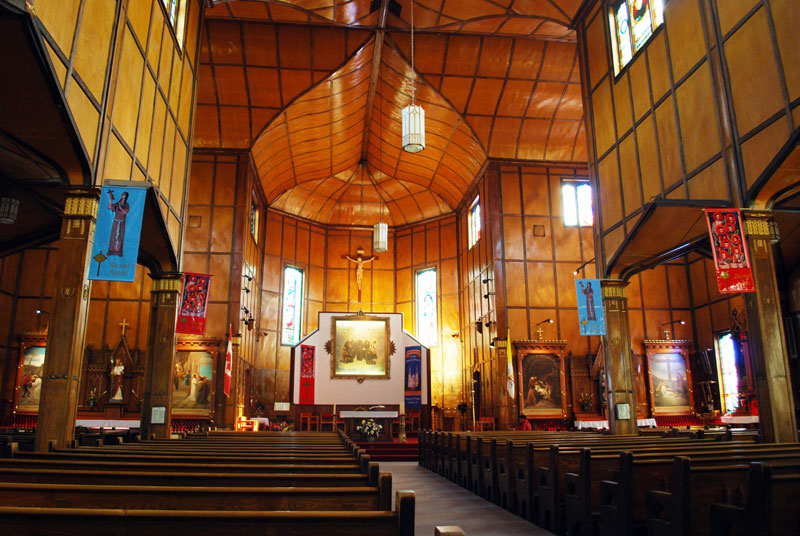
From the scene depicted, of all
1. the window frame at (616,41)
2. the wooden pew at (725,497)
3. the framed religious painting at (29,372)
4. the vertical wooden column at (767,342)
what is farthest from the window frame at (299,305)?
the wooden pew at (725,497)

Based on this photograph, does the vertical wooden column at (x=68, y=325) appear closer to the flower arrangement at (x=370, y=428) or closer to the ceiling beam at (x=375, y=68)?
the flower arrangement at (x=370, y=428)

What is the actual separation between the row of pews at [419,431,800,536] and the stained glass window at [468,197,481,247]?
15.7 metres

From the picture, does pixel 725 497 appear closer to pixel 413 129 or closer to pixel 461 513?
pixel 461 513

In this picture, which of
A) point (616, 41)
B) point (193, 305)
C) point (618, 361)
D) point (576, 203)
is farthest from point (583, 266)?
point (193, 305)

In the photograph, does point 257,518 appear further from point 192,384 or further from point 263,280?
point 263,280

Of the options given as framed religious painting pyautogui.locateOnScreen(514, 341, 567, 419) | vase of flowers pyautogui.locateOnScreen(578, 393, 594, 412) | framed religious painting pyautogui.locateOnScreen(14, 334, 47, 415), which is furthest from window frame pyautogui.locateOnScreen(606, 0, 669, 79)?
framed religious painting pyautogui.locateOnScreen(14, 334, 47, 415)

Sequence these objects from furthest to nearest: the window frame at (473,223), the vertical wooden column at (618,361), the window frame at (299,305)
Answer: the window frame at (299,305) → the window frame at (473,223) → the vertical wooden column at (618,361)

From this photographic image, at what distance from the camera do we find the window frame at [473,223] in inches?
907

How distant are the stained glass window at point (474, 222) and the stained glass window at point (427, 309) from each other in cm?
352

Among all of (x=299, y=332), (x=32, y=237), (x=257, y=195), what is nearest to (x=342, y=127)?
(x=257, y=195)

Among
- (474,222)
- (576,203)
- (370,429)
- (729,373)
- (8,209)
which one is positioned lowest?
(370,429)

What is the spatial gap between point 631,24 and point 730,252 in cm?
685

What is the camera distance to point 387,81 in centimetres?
2055

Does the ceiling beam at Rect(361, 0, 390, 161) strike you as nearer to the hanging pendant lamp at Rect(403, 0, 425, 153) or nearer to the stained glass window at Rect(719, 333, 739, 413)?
the hanging pendant lamp at Rect(403, 0, 425, 153)
